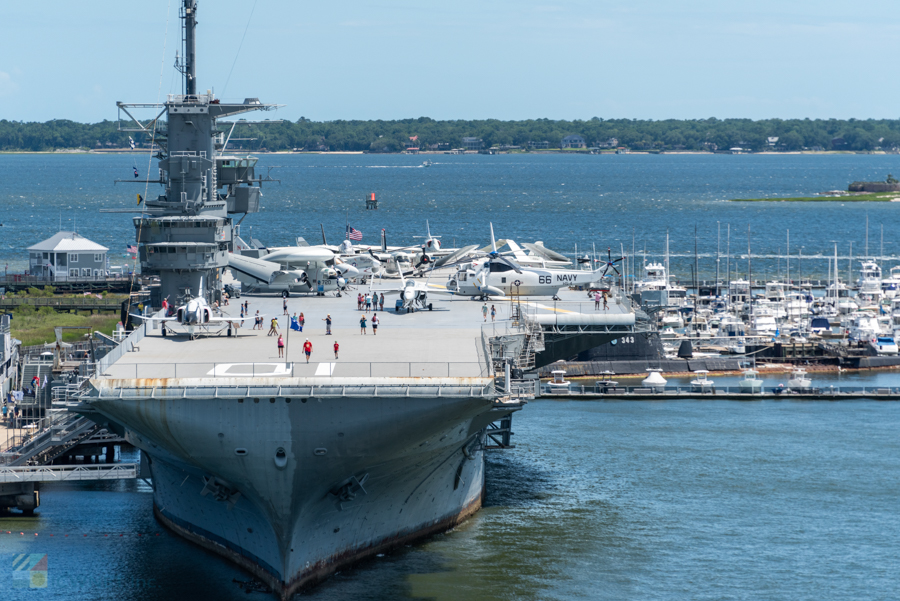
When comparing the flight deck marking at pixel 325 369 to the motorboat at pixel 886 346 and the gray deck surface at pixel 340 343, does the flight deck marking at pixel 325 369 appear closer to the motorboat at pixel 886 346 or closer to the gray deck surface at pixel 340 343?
the gray deck surface at pixel 340 343

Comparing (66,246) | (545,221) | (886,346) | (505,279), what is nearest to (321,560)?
(505,279)

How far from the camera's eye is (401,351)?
32.4 metres

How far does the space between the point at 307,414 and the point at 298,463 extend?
121cm

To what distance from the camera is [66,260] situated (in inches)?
3167

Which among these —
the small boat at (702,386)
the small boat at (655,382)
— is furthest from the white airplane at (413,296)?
the small boat at (702,386)

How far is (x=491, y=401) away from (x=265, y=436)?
5.52m

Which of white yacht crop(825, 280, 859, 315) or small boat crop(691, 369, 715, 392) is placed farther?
white yacht crop(825, 280, 859, 315)

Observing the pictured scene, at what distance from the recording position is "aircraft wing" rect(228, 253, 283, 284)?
4456 cm

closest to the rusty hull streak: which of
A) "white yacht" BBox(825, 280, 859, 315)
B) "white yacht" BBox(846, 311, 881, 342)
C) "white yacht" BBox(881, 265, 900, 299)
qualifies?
"white yacht" BBox(846, 311, 881, 342)

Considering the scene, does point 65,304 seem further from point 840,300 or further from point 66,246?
point 840,300

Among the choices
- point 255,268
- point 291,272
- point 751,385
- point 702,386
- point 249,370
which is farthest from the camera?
point 702,386

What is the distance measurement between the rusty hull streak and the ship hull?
0.14 ft

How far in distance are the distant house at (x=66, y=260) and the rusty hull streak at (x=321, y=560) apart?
48728mm

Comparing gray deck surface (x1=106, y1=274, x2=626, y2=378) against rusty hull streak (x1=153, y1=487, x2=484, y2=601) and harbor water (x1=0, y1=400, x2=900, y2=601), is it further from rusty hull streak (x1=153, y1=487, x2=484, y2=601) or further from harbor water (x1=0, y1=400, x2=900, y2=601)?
harbor water (x1=0, y1=400, x2=900, y2=601)
